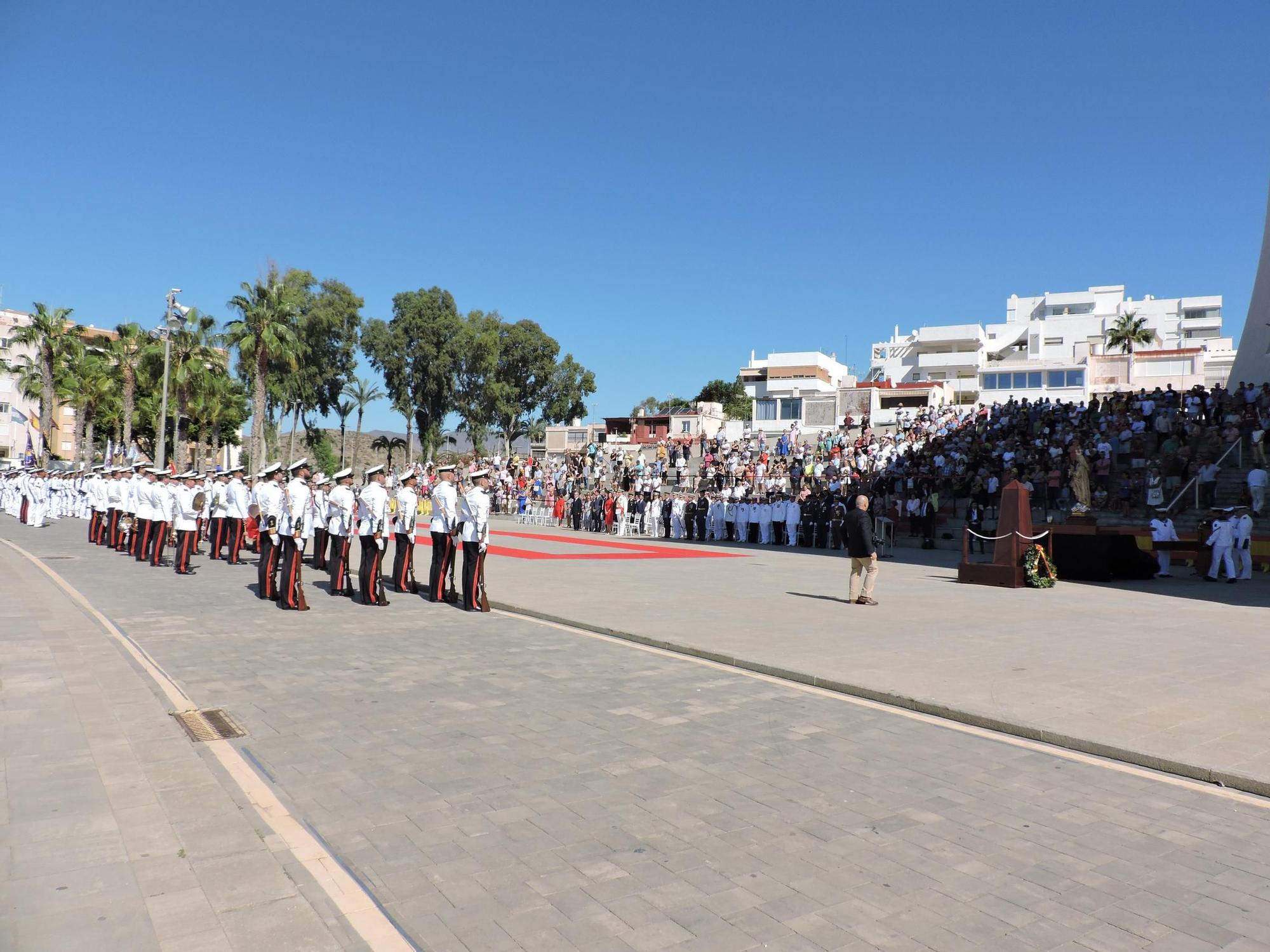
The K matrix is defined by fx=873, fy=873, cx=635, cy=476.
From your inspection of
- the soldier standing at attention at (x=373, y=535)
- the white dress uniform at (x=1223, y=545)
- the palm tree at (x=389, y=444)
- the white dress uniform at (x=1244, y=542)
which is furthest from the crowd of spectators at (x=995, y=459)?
the palm tree at (x=389, y=444)

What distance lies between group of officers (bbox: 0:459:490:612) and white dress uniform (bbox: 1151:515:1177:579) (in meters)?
15.0

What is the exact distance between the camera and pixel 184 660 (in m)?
8.20

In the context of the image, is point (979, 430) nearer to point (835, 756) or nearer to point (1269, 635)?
point (1269, 635)

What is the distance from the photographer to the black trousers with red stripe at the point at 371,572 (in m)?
12.3

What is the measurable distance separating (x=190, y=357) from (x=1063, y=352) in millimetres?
62689

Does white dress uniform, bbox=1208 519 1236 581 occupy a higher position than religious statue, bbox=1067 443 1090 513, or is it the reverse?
religious statue, bbox=1067 443 1090 513

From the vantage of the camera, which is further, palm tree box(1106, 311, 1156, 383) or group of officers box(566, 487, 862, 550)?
palm tree box(1106, 311, 1156, 383)

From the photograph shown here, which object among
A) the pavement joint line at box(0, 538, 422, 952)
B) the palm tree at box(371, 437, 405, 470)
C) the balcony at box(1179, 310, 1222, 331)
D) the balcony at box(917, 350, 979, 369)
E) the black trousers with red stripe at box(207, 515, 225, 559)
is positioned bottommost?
the pavement joint line at box(0, 538, 422, 952)

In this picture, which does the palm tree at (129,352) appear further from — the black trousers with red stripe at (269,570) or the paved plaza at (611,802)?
the paved plaza at (611,802)

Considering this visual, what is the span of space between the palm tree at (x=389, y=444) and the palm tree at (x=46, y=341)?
20925 millimetres

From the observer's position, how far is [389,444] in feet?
238

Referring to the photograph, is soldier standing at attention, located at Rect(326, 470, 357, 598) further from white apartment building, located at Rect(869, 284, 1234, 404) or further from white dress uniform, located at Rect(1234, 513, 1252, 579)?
white apartment building, located at Rect(869, 284, 1234, 404)

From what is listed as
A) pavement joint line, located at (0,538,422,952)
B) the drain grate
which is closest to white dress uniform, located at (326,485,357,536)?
pavement joint line, located at (0,538,422,952)

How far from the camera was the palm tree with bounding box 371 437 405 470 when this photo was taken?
7062 cm
